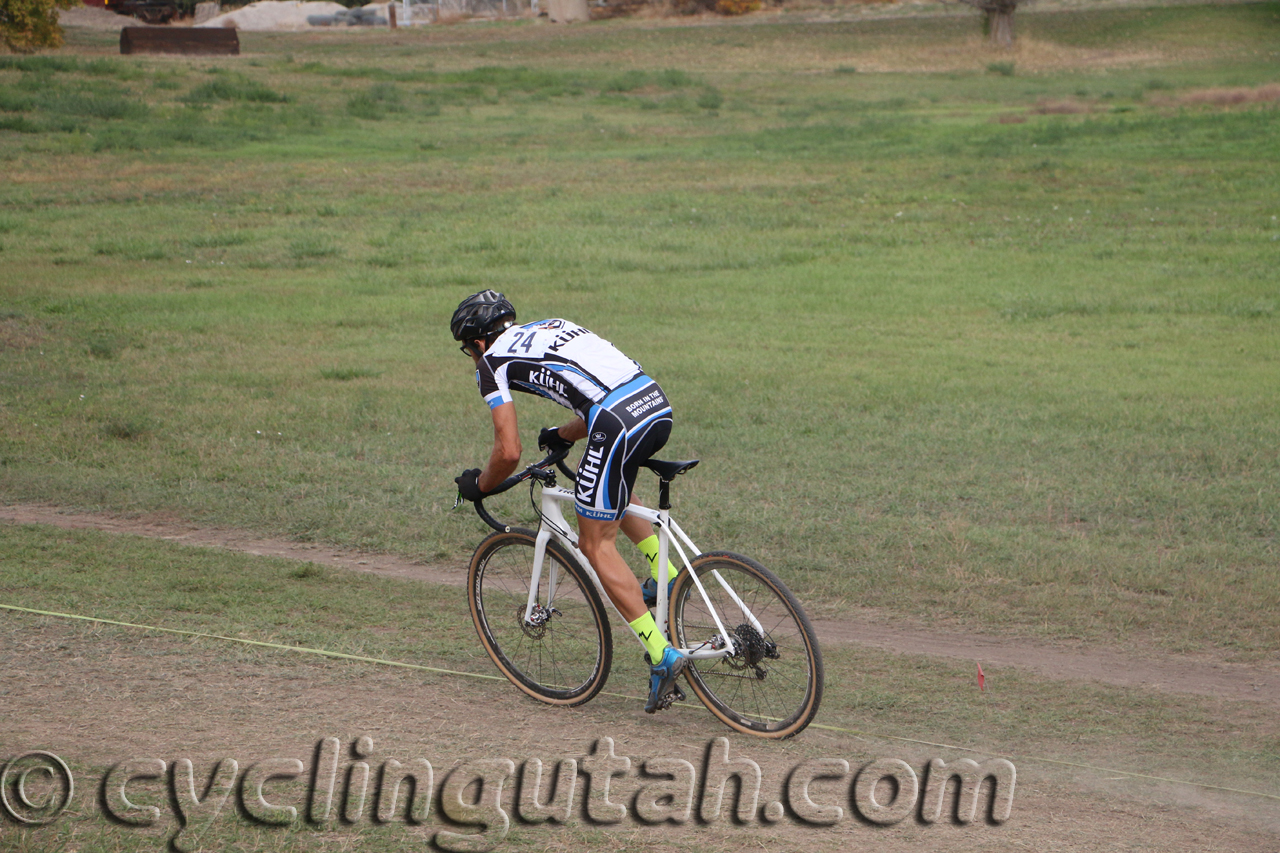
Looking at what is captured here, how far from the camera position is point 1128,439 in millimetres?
10773

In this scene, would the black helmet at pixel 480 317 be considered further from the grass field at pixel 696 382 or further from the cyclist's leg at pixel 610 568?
the grass field at pixel 696 382

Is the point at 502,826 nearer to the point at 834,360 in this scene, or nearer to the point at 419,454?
the point at 419,454

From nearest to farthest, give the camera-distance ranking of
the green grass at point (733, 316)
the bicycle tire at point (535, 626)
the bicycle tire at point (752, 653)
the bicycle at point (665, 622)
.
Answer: the bicycle tire at point (752, 653) → the bicycle at point (665, 622) → the bicycle tire at point (535, 626) → the green grass at point (733, 316)

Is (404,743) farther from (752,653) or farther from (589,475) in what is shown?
(752,653)

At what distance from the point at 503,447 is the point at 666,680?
1313 millimetres

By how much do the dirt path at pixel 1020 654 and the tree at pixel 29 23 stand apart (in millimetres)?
37873

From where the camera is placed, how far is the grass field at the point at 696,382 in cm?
629

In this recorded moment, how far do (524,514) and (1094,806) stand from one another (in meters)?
5.27

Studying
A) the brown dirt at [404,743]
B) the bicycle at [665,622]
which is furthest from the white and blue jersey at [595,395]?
the brown dirt at [404,743]

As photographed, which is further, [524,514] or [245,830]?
[524,514]

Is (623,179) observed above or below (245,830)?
above

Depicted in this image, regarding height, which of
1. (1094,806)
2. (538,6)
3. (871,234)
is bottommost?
(1094,806)

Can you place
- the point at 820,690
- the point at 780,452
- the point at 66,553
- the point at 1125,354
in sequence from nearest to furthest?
the point at 820,690 < the point at 66,553 < the point at 780,452 < the point at 1125,354

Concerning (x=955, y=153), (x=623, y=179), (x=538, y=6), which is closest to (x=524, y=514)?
(x=623, y=179)
